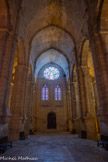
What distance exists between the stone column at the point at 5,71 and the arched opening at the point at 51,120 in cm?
1386

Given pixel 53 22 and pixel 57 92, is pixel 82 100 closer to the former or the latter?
pixel 53 22

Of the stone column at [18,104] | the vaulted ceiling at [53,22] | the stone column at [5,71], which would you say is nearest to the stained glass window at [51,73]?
the vaulted ceiling at [53,22]

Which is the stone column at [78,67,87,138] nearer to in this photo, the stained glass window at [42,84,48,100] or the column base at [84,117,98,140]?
the column base at [84,117,98,140]

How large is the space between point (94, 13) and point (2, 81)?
6.96 meters

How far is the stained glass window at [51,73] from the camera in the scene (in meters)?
21.0

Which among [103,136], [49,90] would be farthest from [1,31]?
[49,90]

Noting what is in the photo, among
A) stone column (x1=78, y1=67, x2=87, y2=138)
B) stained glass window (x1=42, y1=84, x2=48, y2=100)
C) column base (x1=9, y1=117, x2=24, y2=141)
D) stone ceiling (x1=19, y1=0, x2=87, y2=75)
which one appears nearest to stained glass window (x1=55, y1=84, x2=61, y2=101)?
stained glass window (x1=42, y1=84, x2=48, y2=100)

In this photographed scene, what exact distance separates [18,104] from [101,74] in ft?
22.1

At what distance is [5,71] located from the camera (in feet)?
18.7

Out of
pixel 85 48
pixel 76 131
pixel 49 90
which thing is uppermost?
pixel 85 48

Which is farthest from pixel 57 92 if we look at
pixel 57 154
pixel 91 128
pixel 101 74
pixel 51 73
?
pixel 57 154

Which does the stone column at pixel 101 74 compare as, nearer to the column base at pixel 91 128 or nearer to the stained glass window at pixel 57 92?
the column base at pixel 91 128

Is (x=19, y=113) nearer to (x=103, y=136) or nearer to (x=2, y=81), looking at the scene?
(x=2, y=81)

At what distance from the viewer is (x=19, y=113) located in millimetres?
8852
